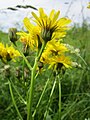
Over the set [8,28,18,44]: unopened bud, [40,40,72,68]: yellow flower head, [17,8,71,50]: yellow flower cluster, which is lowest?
[40,40,72,68]: yellow flower head

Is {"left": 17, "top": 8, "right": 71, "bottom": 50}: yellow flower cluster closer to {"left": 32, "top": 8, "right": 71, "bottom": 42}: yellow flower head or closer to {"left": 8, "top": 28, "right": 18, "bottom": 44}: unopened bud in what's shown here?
{"left": 32, "top": 8, "right": 71, "bottom": 42}: yellow flower head

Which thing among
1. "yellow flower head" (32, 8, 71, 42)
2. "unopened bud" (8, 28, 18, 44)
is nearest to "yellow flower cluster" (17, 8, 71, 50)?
"yellow flower head" (32, 8, 71, 42)

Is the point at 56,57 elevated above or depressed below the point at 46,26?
below

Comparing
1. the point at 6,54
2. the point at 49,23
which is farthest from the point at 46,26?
the point at 6,54

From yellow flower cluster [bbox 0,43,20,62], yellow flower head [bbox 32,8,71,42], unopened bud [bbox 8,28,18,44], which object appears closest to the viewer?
yellow flower head [bbox 32,8,71,42]

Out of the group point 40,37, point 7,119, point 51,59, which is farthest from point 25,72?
point 7,119

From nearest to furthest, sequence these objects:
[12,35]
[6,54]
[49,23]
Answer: [49,23] → [12,35] → [6,54]

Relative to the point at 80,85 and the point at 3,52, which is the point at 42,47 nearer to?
the point at 3,52

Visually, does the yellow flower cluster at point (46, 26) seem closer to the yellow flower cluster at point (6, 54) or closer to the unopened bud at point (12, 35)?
the unopened bud at point (12, 35)

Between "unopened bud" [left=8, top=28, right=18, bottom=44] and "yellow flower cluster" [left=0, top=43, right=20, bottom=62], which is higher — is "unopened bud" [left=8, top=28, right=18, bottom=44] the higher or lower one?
the higher one

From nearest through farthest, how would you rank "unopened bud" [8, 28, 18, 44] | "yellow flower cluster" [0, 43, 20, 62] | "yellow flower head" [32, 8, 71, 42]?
"yellow flower head" [32, 8, 71, 42] < "unopened bud" [8, 28, 18, 44] < "yellow flower cluster" [0, 43, 20, 62]

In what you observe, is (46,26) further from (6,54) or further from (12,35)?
(6,54)
